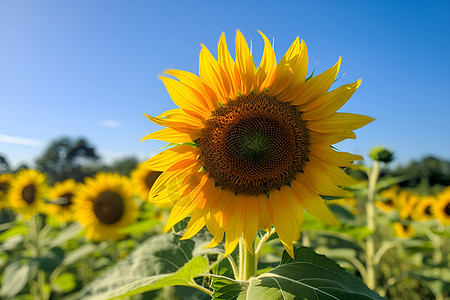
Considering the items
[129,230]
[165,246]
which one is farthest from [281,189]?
[129,230]

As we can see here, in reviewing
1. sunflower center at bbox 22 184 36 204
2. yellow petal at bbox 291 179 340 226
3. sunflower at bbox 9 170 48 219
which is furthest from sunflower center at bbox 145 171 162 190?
yellow petal at bbox 291 179 340 226

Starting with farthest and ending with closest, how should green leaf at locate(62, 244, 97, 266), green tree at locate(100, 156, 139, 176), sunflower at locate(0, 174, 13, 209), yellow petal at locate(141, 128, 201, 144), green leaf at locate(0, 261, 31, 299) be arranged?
green tree at locate(100, 156, 139, 176) → sunflower at locate(0, 174, 13, 209) → green leaf at locate(62, 244, 97, 266) → green leaf at locate(0, 261, 31, 299) → yellow petal at locate(141, 128, 201, 144)

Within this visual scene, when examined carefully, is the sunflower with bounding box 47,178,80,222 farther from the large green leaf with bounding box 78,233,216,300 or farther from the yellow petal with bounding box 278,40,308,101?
the yellow petal with bounding box 278,40,308,101

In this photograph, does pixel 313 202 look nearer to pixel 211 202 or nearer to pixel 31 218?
pixel 211 202

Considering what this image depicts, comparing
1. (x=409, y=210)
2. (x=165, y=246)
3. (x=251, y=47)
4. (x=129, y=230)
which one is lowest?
(x=409, y=210)

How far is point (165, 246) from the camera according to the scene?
6.39 feet

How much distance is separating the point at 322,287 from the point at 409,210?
678 cm

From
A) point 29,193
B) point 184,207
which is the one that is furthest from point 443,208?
point 29,193

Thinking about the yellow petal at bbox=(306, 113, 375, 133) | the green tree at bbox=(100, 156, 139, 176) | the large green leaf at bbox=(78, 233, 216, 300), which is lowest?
the green tree at bbox=(100, 156, 139, 176)

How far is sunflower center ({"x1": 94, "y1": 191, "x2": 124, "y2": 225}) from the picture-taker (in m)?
5.02

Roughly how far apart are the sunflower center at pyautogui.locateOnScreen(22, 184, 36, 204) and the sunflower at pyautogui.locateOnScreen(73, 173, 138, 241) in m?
1.29

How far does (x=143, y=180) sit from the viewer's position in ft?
19.8

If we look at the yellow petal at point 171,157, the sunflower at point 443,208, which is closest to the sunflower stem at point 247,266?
the yellow petal at point 171,157

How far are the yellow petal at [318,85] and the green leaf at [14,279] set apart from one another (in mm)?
4187
